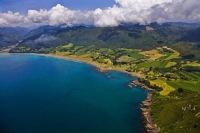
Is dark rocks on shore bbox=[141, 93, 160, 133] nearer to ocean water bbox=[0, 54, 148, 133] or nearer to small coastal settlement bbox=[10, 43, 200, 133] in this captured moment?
small coastal settlement bbox=[10, 43, 200, 133]

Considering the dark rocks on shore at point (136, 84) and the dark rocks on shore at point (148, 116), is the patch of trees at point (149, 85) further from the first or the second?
Answer: the dark rocks on shore at point (148, 116)

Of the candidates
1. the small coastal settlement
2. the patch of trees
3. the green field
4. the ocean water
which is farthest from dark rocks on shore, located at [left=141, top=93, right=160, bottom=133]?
the patch of trees

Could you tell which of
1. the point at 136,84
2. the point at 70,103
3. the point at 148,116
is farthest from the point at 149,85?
Result: the point at 70,103

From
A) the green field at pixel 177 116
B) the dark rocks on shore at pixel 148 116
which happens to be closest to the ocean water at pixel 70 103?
the dark rocks on shore at pixel 148 116

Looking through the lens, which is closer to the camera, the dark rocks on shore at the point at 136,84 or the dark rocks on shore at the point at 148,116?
the dark rocks on shore at the point at 148,116

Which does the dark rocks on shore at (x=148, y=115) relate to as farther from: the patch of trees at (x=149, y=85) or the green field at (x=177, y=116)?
the patch of trees at (x=149, y=85)

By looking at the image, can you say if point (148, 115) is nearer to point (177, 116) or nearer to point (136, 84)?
point (177, 116)

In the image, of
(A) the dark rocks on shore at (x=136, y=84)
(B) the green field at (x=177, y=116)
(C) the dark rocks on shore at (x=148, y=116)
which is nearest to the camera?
(B) the green field at (x=177, y=116)

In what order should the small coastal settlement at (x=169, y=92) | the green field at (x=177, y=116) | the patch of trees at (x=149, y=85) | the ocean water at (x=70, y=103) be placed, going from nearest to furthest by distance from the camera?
the green field at (x=177, y=116)
the small coastal settlement at (x=169, y=92)
the ocean water at (x=70, y=103)
the patch of trees at (x=149, y=85)

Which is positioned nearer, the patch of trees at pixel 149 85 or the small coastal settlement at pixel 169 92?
the small coastal settlement at pixel 169 92

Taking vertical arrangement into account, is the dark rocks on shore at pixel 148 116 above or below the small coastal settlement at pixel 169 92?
below

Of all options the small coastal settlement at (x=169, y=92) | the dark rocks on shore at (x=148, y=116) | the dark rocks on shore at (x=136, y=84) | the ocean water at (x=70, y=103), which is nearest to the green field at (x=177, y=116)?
the small coastal settlement at (x=169, y=92)

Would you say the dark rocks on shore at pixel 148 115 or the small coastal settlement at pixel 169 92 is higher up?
the small coastal settlement at pixel 169 92
